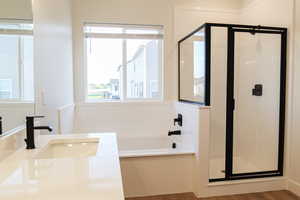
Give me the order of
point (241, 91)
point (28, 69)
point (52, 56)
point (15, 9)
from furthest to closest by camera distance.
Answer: point (241, 91) < point (52, 56) < point (28, 69) < point (15, 9)

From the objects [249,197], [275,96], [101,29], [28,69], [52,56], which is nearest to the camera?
[28,69]

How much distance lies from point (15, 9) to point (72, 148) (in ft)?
3.27

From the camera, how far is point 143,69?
3.45m

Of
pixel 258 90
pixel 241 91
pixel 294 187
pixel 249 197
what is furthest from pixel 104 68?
pixel 294 187

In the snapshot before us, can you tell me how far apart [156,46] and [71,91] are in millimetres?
1470

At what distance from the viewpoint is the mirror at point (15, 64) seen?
3.96 feet

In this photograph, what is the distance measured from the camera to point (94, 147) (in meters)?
1.53

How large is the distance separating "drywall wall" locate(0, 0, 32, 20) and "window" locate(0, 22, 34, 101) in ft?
0.15

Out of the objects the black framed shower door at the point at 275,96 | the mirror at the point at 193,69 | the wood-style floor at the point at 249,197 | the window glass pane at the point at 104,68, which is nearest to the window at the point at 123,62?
the window glass pane at the point at 104,68

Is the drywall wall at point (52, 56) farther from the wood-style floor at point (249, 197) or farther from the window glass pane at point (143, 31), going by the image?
the wood-style floor at point (249, 197)

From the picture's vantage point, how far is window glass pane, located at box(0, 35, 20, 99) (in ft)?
3.92

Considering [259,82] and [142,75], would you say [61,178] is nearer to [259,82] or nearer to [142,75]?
[142,75]

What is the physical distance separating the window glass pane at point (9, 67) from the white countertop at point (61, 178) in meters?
0.38

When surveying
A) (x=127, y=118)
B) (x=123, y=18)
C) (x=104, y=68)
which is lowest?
(x=127, y=118)
